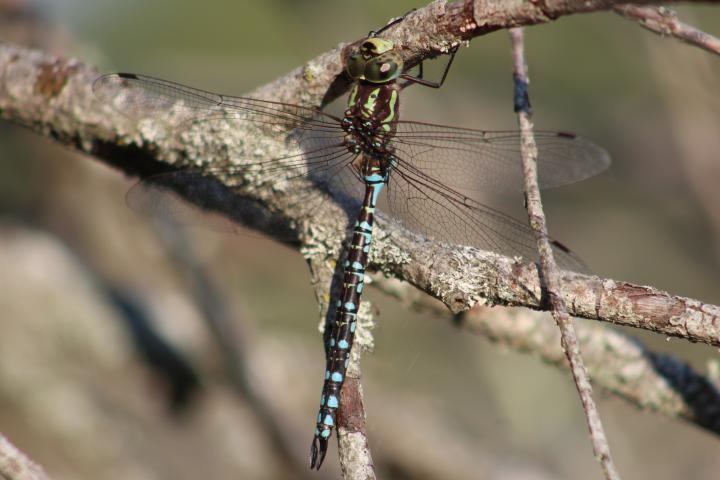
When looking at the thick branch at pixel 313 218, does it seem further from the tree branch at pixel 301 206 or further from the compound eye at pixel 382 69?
the compound eye at pixel 382 69

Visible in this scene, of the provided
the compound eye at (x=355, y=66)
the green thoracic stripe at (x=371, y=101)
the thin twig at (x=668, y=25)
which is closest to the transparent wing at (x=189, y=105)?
the green thoracic stripe at (x=371, y=101)

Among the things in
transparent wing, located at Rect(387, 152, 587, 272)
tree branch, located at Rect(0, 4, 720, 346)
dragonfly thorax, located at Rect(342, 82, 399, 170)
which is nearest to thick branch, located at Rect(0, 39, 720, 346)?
tree branch, located at Rect(0, 4, 720, 346)

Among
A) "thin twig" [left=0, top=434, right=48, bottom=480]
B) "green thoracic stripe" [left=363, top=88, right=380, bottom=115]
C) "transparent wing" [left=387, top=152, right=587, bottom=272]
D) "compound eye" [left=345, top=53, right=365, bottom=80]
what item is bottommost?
"thin twig" [left=0, top=434, right=48, bottom=480]

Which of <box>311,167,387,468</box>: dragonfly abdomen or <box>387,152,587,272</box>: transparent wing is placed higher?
<box>387,152,587,272</box>: transparent wing

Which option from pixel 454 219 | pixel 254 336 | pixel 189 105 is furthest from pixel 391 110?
pixel 254 336

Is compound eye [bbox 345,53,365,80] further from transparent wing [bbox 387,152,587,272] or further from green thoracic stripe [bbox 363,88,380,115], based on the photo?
transparent wing [bbox 387,152,587,272]

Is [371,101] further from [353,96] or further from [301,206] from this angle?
[301,206]
